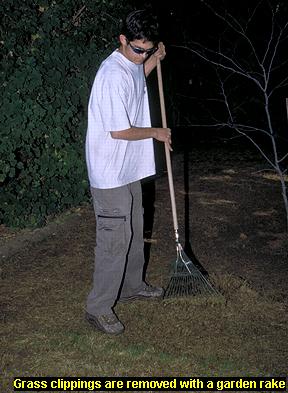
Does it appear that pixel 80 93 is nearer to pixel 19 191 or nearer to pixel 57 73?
pixel 57 73

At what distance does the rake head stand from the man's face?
1.51 m

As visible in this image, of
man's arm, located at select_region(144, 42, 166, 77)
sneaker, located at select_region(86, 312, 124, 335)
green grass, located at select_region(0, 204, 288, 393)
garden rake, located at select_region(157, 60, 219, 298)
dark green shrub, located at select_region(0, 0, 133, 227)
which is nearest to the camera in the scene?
green grass, located at select_region(0, 204, 288, 393)

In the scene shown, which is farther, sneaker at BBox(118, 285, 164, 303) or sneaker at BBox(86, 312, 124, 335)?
sneaker at BBox(118, 285, 164, 303)

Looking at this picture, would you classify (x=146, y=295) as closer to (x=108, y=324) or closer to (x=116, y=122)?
(x=108, y=324)

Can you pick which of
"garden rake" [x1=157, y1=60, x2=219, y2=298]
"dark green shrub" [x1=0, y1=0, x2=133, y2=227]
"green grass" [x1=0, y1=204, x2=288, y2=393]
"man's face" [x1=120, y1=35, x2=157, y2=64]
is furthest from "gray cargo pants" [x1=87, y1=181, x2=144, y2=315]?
"dark green shrub" [x1=0, y1=0, x2=133, y2=227]

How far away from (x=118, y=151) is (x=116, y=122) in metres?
0.24

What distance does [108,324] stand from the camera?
145 inches

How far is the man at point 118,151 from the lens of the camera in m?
3.33

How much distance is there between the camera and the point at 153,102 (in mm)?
8492

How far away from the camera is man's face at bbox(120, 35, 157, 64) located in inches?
133

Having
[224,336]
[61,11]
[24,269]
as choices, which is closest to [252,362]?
[224,336]

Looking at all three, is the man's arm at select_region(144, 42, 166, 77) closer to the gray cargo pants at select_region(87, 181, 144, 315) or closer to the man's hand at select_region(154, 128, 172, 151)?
the man's hand at select_region(154, 128, 172, 151)

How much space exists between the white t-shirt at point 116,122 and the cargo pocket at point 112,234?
23cm

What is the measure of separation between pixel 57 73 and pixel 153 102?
320 centimetres
